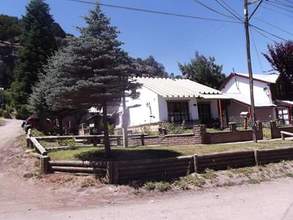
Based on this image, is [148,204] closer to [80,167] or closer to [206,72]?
[80,167]

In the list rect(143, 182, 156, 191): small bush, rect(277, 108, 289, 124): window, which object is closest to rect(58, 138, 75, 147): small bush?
rect(143, 182, 156, 191): small bush

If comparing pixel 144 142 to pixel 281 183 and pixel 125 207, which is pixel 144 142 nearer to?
pixel 281 183

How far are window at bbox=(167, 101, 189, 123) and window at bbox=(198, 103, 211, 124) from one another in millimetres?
1901

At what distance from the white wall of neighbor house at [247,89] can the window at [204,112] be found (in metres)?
8.15

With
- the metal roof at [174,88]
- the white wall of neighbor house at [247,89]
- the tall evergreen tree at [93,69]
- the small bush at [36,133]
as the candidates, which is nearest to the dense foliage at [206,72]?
the white wall of neighbor house at [247,89]

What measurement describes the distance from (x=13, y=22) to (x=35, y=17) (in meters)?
56.8

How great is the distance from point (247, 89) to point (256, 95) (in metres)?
1.10

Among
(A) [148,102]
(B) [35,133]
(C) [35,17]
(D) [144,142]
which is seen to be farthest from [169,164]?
(C) [35,17]

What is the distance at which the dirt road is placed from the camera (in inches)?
453

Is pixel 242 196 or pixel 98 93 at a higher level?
pixel 98 93

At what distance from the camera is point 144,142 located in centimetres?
2625

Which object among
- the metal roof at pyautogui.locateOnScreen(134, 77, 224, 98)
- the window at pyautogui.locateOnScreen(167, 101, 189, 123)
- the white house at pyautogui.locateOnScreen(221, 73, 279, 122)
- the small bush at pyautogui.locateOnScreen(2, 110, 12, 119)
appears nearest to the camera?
the metal roof at pyautogui.locateOnScreen(134, 77, 224, 98)

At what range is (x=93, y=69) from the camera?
16.5m

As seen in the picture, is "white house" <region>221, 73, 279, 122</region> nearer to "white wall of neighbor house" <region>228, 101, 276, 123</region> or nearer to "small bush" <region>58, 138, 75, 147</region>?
"white wall of neighbor house" <region>228, 101, 276, 123</region>
